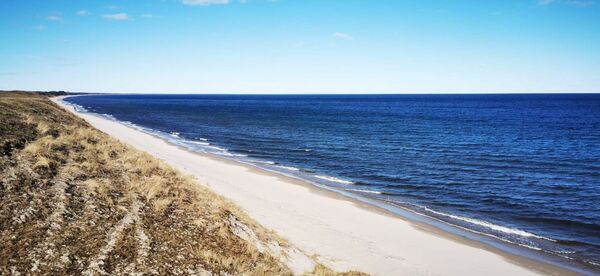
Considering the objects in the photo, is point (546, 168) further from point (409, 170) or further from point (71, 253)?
point (71, 253)

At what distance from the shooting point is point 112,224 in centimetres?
1110

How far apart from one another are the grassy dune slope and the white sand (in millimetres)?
2238

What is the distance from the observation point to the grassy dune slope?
9094mm

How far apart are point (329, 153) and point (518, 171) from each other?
17.9 metres

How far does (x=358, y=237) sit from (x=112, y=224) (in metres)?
9.91

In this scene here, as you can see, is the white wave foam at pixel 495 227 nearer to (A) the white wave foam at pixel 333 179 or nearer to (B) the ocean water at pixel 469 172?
(B) the ocean water at pixel 469 172

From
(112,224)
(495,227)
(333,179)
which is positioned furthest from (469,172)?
(112,224)

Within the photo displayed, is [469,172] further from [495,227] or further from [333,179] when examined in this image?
[495,227]

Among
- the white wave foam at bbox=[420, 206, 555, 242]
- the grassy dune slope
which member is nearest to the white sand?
the grassy dune slope

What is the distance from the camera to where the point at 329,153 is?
1599 inches

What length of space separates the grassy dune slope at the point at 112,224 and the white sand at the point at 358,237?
2.24 metres

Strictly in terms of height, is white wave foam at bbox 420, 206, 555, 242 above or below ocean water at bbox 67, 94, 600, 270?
below

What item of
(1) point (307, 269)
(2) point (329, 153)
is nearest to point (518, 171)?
(2) point (329, 153)

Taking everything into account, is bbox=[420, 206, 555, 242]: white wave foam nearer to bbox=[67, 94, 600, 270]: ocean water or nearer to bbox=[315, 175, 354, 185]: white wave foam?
bbox=[67, 94, 600, 270]: ocean water
